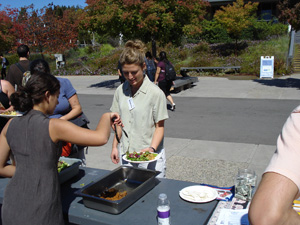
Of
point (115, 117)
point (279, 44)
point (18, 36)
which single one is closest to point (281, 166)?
point (115, 117)

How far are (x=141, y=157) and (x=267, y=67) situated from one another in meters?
15.0

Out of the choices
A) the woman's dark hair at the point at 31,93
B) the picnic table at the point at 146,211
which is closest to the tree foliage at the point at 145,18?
the picnic table at the point at 146,211

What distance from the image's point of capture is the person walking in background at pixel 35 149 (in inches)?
82.7

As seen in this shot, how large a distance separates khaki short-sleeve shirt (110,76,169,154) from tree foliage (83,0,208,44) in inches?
→ 398

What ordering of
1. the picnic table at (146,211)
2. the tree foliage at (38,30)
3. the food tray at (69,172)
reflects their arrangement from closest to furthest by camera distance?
the picnic table at (146,211) < the food tray at (69,172) < the tree foliage at (38,30)

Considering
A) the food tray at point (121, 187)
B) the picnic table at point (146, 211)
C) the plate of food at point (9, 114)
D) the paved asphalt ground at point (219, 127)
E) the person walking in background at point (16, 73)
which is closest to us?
the picnic table at point (146, 211)

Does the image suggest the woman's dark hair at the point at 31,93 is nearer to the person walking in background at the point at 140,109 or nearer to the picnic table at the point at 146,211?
the picnic table at the point at 146,211

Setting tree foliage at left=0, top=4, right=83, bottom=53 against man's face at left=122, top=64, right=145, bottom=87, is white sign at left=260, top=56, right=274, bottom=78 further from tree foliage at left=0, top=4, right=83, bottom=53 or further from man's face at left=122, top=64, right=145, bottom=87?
man's face at left=122, top=64, right=145, bottom=87

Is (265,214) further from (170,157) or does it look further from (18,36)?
(18,36)

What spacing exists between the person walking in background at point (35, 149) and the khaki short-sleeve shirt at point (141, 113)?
95cm

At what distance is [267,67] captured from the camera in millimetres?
16312

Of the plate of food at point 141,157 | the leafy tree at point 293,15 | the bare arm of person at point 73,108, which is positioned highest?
the leafy tree at point 293,15

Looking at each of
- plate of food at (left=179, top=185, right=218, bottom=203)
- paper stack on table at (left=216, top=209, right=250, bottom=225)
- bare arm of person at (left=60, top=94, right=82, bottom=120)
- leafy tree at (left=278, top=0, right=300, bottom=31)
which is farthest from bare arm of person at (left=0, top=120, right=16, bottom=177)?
leafy tree at (left=278, top=0, right=300, bottom=31)

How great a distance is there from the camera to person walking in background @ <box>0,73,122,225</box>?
6.89 ft
